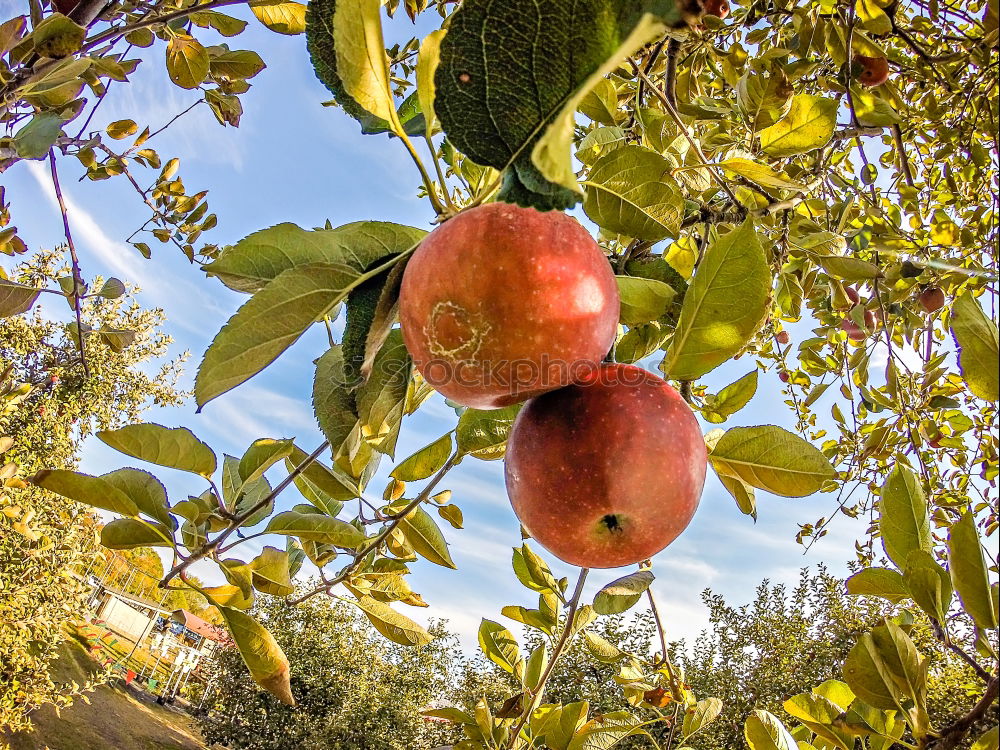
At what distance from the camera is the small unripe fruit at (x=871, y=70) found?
5.33 feet

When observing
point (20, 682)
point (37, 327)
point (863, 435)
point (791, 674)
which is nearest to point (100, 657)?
point (37, 327)

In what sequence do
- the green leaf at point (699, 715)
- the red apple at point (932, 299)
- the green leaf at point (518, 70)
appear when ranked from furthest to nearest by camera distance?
the red apple at point (932, 299)
the green leaf at point (699, 715)
the green leaf at point (518, 70)

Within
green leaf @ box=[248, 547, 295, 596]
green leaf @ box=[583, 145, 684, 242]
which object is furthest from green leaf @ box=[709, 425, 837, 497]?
green leaf @ box=[248, 547, 295, 596]

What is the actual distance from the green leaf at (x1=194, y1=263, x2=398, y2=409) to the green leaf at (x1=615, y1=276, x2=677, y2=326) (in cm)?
40

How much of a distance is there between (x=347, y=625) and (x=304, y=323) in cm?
1506

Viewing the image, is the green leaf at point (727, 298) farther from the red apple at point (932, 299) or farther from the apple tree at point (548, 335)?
the red apple at point (932, 299)

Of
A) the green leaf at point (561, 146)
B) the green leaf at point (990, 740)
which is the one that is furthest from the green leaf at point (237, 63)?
the green leaf at point (990, 740)

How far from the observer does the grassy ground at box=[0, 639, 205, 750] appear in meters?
10.6

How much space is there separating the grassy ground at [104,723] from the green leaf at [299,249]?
11.9 metres

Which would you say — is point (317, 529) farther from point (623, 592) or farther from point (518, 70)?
point (518, 70)

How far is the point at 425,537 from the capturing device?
1251mm

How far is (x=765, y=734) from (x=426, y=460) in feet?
2.38

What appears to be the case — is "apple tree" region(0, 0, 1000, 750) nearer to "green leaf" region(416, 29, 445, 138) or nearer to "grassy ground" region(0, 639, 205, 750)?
"green leaf" region(416, 29, 445, 138)

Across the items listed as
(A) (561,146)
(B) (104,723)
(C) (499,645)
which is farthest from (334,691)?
(A) (561,146)
